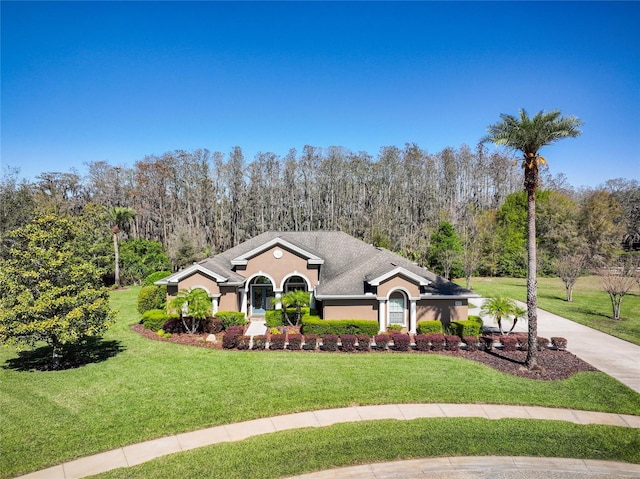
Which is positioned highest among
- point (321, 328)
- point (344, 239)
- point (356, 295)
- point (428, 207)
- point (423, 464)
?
point (428, 207)

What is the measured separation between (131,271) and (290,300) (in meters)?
27.7

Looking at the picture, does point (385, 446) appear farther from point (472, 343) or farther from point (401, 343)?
point (472, 343)

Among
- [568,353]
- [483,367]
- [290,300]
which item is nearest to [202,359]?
[290,300]

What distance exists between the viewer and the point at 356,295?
2220 centimetres

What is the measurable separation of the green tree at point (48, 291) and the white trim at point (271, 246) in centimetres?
908

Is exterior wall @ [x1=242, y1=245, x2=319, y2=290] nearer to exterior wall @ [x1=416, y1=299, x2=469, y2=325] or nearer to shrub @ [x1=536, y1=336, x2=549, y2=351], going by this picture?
exterior wall @ [x1=416, y1=299, x2=469, y2=325]

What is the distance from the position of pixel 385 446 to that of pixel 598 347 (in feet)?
50.8

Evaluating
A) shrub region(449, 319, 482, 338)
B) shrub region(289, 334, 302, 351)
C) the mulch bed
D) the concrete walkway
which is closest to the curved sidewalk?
the mulch bed

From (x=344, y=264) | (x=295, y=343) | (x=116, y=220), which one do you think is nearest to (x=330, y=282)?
(x=344, y=264)

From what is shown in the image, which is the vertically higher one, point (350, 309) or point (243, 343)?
point (350, 309)

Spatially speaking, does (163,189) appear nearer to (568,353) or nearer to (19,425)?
(19,425)

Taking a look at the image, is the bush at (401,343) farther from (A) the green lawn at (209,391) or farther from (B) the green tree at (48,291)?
(B) the green tree at (48,291)

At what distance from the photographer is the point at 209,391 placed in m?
14.5

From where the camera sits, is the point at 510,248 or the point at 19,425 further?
the point at 510,248
